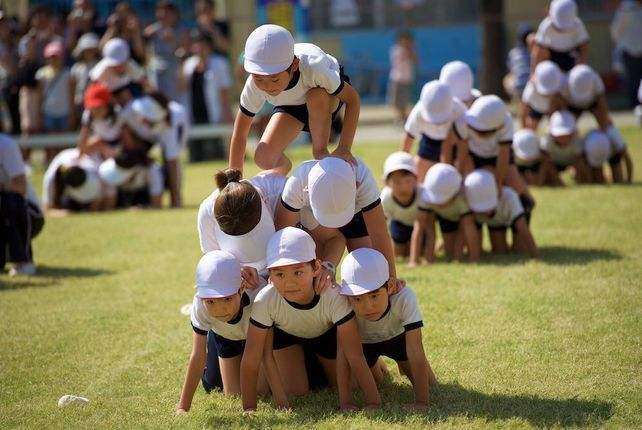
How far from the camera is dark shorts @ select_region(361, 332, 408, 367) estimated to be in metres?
4.58

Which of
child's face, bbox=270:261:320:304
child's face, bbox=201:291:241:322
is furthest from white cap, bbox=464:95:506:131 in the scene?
child's face, bbox=201:291:241:322

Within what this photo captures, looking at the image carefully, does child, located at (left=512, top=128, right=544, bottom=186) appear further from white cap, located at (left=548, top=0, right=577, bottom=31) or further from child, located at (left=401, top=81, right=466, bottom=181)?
child, located at (left=401, top=81, right=466, bottom=181)

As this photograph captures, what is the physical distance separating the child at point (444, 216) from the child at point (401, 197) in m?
0.10

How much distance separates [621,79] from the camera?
19.0m

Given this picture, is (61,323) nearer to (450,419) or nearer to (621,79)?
(450,419)

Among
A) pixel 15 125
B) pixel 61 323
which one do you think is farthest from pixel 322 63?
pixel 15 125

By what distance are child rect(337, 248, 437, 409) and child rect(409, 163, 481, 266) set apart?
2762 mm

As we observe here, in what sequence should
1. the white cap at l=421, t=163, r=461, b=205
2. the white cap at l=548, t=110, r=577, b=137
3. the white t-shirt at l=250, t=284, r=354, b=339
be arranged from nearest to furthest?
the white t-shirt at l=250, t=284, r=354, b=339 → the white cap at l=421, t=163, r=461, b=205 → the white cap at l=548, t=110, r=577, b=137

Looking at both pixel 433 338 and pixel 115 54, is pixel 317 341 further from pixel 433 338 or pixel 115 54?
pixel 115 54

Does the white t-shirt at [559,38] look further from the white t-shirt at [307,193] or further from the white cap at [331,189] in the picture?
the white cap at [331,189]

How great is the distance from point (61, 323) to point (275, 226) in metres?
2.16

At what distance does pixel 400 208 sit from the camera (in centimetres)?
752

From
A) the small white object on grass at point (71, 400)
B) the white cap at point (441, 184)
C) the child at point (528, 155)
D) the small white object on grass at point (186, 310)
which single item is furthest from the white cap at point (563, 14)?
the small white object on grass at point (71, 400)

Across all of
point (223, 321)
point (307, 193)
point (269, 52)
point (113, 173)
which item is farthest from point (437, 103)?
point (113, 173)
